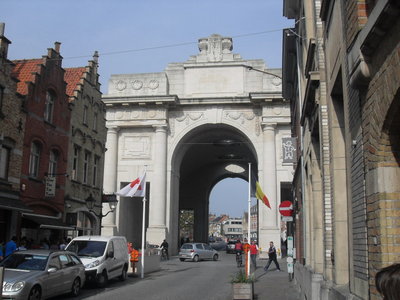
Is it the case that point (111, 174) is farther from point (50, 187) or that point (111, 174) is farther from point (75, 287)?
point (75, 287)

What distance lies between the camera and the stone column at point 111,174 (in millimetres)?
40844

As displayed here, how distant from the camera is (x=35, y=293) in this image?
12.3 m

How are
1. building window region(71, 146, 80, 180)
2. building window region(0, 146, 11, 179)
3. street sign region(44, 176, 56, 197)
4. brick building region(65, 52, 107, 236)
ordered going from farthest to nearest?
building window region(71, 146, 80, 180) < brick building region(65, 52, 107, 236) < street sign region(44, 176, 56, 197) < building window region(0, 146, 11, 179)

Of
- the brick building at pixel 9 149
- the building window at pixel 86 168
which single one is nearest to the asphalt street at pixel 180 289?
the brick building at pixel 9 149

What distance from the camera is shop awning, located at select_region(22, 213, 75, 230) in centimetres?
2143

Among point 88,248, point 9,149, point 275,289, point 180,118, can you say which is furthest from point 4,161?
point 180,118

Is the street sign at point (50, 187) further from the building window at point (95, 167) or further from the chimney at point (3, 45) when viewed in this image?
the building window at point (95, 167)

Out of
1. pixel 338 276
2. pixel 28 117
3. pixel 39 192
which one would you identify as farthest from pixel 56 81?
pixel 338 276

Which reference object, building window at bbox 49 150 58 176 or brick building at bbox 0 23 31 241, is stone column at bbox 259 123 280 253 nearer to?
building window at bbox 49 150 58 176

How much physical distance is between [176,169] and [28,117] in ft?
77.1

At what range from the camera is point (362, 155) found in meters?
5.82

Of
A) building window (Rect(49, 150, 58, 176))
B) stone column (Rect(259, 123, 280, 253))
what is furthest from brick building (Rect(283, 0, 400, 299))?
stone column (Rect(259, 123, 280, 253))

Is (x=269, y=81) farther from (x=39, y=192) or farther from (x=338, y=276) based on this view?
(x=338, y=276)

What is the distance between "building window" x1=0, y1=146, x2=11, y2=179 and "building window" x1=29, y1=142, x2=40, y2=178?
6.28ft
